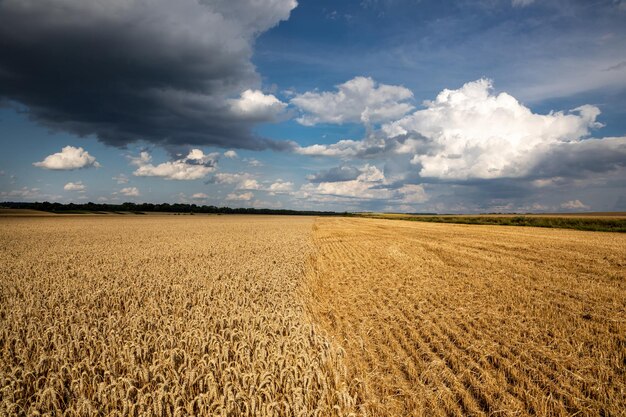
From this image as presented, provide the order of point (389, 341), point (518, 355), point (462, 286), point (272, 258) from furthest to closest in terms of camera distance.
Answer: point (272, 258)
point (462, 286)
point (389, 341)
point (518, 355)

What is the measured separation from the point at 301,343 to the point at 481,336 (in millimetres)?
4396

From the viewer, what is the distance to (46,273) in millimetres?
12797

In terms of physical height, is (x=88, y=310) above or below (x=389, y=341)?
above

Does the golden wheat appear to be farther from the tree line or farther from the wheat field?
the tree line

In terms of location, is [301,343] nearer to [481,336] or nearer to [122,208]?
[481,336]

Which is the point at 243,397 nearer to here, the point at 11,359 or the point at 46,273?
the point at 11,359

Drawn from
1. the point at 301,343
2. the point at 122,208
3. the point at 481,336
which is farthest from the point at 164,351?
the point at 122,208

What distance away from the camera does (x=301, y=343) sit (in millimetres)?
5941

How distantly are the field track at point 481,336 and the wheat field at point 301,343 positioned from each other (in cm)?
4

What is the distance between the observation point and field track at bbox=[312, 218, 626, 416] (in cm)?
525

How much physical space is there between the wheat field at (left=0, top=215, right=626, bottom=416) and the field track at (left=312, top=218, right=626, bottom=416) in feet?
0.13

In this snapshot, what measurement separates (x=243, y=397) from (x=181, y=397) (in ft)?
2.43

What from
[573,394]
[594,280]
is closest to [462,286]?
[594,280]

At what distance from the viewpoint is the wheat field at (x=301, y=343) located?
454 centimetres
